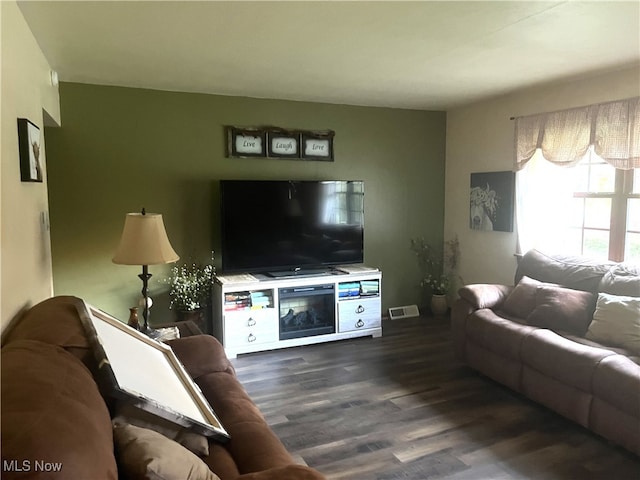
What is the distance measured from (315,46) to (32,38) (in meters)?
1.64

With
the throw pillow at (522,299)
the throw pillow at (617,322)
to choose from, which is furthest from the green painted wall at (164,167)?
the throw pillow at (617,322)

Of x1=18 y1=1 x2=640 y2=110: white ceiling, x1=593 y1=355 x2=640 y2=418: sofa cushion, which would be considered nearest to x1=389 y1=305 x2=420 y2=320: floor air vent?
x1=18 y1=1 x2=640 y2=110: white ceiling

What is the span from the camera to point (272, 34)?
8.78 ft

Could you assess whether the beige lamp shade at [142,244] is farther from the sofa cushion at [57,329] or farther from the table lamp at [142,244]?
the sofa cushion at [57,329]

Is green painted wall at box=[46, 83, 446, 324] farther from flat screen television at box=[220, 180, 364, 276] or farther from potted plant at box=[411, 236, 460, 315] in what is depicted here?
potted plant at box=[411, 236, 460, 315]

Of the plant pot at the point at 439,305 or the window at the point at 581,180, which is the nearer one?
the window at the point at 581,180

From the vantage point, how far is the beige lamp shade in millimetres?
2674

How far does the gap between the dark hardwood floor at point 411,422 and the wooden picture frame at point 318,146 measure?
1937mm

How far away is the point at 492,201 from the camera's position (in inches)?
185

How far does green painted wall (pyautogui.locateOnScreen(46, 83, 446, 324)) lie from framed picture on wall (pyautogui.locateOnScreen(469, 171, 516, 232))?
82 cm

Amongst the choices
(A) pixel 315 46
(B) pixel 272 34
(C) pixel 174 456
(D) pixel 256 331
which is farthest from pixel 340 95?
(C) pixel 174 456

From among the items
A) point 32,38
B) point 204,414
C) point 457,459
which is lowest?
point 457,459

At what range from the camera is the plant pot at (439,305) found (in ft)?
17.1

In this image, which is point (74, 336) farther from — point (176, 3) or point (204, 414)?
point (176, 3)
